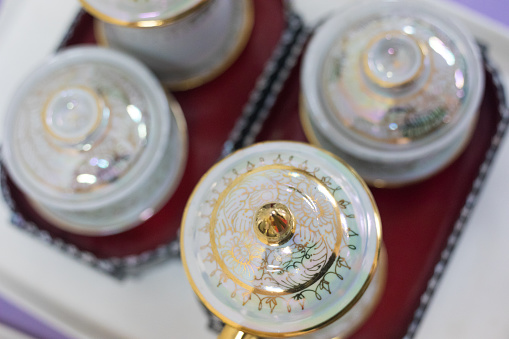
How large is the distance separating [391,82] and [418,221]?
0.16 m

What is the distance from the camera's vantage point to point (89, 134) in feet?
1.35

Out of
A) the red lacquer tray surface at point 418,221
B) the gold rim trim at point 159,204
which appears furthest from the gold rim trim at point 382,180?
the gold rim trim at point 159,204

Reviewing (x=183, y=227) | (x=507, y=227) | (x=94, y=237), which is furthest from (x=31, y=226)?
(x=507, y=227)

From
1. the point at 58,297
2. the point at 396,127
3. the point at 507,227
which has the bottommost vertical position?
the point at 58,297

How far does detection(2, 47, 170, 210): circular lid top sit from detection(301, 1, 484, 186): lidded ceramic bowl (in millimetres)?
140

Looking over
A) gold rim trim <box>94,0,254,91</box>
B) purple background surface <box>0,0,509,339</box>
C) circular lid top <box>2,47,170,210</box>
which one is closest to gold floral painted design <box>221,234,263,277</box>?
circular lid top <box>2,47,170,210</box>

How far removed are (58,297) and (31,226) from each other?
8cm

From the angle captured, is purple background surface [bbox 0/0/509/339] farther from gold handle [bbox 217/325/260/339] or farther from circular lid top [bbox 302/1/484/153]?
gold handle [bbox 217/325/260/339]

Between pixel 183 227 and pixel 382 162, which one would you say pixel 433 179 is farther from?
pixel 183 227

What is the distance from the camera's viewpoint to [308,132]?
0.47 metres

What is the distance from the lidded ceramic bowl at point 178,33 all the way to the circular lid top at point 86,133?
3 cm

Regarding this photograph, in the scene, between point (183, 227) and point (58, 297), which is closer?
point (183, 227)

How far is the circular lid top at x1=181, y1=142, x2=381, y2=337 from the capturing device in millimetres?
317

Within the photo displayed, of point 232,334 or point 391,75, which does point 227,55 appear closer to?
point 391,75
